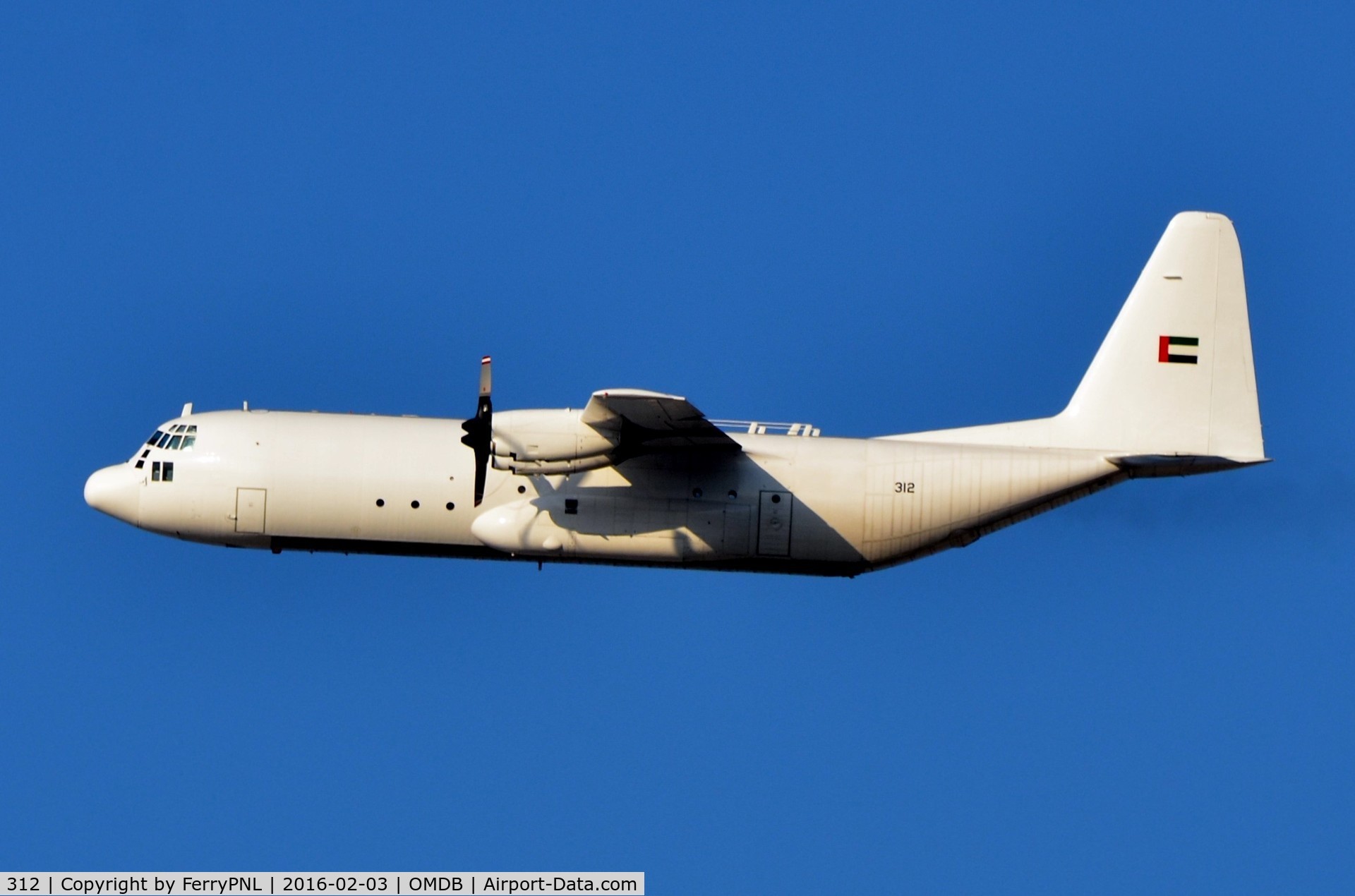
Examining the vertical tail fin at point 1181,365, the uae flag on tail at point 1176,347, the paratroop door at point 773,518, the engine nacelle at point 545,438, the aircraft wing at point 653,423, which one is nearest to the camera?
the aircraft wing at point 653,423

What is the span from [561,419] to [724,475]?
2.62m

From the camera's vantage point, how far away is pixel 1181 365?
2886cm

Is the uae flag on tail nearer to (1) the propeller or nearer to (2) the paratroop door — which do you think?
(2) the paratroop door

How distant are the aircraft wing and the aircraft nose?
6638mm

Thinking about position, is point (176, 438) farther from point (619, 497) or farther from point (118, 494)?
point (619, 497)

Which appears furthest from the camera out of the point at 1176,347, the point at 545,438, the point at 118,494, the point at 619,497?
the point at 1176,347

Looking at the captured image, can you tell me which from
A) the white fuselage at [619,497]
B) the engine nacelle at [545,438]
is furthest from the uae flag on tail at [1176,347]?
the engine nacelle at [545,438]

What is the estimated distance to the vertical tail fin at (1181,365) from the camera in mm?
28656

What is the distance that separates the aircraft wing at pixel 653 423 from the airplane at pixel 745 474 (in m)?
0.06

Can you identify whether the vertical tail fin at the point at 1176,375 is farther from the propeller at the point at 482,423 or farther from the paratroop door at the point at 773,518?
the propeller at the point at 482,423

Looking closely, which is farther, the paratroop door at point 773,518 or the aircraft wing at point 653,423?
the paratroop door at point 773,518

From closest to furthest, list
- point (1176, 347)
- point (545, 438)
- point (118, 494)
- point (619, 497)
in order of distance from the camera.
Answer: point (545, 438) → point (619, 497) → point (118, 494) → point (1176, 347)

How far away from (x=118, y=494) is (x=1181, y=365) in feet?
47.6

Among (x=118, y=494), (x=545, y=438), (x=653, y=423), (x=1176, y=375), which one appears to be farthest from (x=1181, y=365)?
(x=118, y=494)
